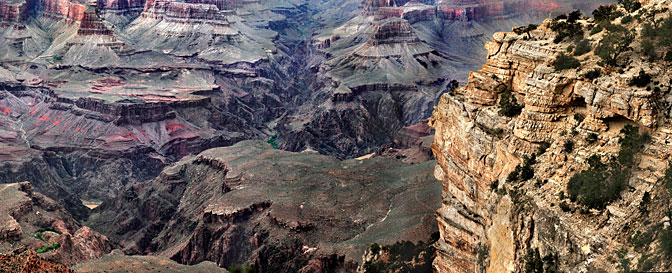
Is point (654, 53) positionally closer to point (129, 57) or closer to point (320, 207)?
point (320, 207)

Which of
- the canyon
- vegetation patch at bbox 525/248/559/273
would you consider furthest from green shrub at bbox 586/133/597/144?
vegetation patch at bbox 525/248/559/273

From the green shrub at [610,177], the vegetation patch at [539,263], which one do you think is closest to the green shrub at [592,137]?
the green shrub at [610,177]

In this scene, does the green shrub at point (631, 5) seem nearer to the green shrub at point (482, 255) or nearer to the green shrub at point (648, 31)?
the green shrub at point (648, 31)

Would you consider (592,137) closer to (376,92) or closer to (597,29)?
(597,29)

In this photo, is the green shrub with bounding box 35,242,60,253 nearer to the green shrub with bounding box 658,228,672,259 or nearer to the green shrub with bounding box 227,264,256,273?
the green shrub with bounding box 227,264,256,273

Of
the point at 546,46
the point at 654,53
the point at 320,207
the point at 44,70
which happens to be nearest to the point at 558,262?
the point at 654,53

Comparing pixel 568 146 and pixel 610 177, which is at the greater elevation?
pixel 568 146

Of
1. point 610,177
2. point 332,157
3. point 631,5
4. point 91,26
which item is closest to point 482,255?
point 610,177
